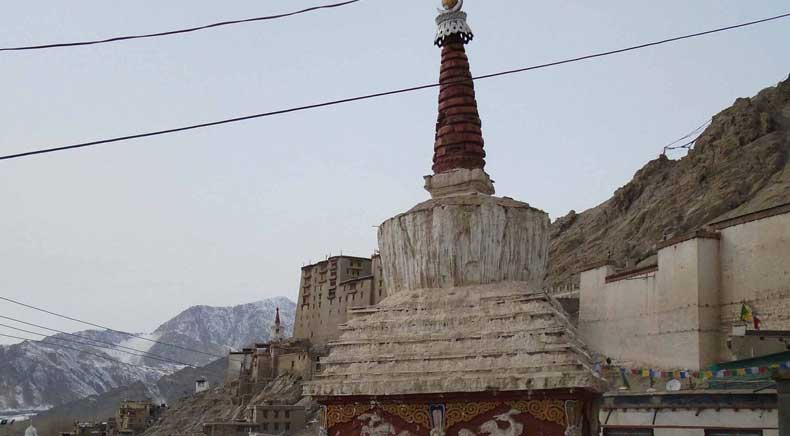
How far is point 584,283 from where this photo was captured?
40375mm

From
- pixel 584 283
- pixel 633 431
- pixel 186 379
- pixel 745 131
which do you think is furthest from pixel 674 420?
pixel 186 379

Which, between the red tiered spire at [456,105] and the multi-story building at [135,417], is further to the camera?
the multi-story building at [135,417]

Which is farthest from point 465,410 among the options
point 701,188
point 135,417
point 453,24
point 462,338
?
point 135,417

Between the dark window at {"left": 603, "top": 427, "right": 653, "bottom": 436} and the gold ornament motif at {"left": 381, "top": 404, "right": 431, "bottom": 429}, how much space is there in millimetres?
12637

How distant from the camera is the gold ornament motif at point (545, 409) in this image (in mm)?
11695

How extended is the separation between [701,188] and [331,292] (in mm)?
31881

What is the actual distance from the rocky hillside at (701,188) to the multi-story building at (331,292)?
14776 millimetres

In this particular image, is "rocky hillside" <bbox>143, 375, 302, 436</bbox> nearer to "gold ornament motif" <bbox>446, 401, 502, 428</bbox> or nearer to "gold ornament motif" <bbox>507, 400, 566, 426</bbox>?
"gold ornament motif" <bbox>446, 401, 502, 428</bbox>

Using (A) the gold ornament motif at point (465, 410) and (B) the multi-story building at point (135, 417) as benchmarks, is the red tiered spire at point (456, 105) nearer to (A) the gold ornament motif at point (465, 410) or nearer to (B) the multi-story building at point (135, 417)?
(A) the gold ornament motif at point (465, 410)

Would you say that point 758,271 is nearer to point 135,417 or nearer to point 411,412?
point 411,412

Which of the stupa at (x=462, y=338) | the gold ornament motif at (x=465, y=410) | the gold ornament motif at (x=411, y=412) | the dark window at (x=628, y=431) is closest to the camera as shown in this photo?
the stupa at (x=462, y=338)

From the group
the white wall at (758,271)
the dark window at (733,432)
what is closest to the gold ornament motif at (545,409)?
the dark window at (733,432)

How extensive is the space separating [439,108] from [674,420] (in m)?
11.9

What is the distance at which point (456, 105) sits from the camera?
52.8 ft
